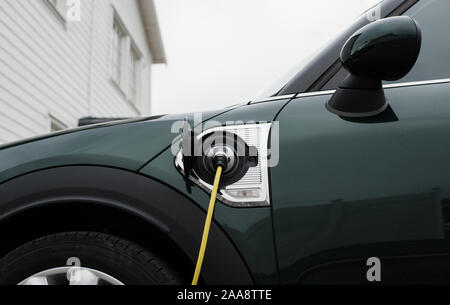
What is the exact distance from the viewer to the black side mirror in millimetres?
1074

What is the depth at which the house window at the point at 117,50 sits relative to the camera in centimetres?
926

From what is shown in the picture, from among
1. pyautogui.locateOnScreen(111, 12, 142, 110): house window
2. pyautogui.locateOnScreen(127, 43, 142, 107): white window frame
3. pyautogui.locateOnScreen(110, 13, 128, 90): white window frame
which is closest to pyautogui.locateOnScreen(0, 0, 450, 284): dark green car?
pyautogui.locateOnScreen(111, 12, 142, 110): house window

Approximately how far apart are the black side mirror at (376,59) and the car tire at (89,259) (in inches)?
27.6

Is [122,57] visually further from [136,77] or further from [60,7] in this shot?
[60,7]

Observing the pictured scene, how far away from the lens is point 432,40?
1.36m

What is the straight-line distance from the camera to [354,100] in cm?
118

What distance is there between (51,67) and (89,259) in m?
5.65

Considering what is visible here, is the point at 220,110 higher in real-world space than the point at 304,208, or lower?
higher

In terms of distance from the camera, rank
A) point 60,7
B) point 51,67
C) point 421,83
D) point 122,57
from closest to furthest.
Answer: point 421,83 < point 51,67 < point 60,7 < point 122,57

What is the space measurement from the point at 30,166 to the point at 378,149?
3.43 ft

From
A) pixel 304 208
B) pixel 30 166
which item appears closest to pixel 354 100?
pixel 304 208

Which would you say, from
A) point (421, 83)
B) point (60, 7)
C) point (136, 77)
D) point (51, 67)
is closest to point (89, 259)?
point (421, 83)

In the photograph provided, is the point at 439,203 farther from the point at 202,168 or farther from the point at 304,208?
the point at 202,168

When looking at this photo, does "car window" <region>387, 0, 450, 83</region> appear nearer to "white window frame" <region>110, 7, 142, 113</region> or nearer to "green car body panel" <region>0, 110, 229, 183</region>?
"green car body panel" <region>0, 110, 229, 183</region>
